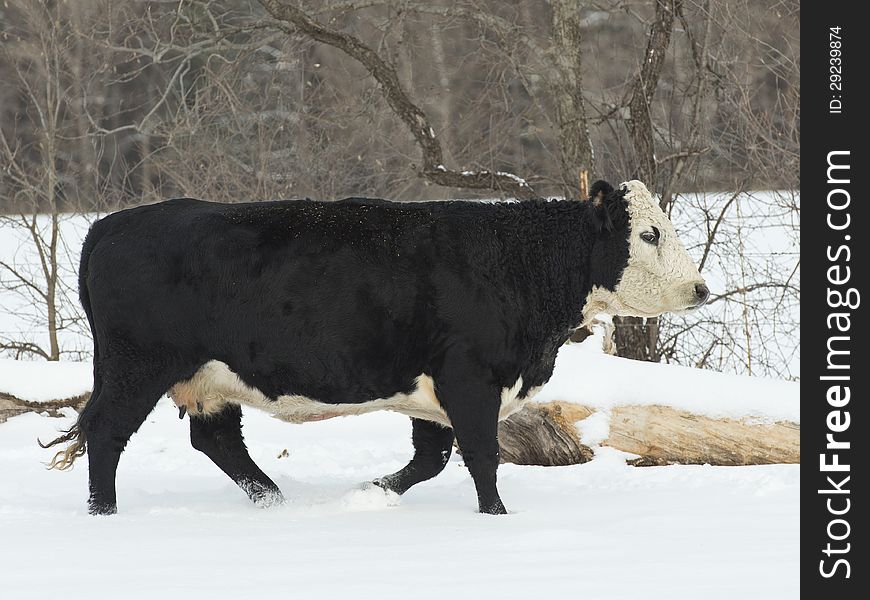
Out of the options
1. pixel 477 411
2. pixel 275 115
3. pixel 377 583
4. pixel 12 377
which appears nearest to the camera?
pixel 377 583

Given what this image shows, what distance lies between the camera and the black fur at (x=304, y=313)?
5738 mm

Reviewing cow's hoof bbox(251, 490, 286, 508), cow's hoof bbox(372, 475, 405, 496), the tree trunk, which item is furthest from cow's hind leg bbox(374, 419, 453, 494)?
the tree trunk

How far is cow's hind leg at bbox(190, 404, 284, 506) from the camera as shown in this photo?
6.34 m

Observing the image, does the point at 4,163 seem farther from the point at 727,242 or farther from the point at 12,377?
the point at 727,242

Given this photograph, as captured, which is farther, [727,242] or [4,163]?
[4,163]

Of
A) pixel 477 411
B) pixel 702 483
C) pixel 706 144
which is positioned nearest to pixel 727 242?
pixel 706 144

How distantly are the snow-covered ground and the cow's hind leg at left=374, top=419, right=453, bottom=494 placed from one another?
139mm

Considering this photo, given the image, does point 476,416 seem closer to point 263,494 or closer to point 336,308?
point 336,308

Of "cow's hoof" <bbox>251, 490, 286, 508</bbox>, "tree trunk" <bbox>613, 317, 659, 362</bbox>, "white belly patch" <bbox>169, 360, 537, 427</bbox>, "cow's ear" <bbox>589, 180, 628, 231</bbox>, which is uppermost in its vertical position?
"cow's ear" <bbox>589, 180, 628, 231</bbox>

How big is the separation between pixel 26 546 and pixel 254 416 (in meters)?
4.64

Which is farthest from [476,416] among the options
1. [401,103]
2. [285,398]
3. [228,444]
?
[401,103]

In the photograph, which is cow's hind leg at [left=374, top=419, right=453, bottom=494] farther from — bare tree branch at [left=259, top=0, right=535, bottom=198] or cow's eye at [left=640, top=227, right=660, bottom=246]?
bare tree branch at [left=259, top=0, right=535, bottom=198]

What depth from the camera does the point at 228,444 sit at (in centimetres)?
643

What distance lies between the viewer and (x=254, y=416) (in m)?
9.29
